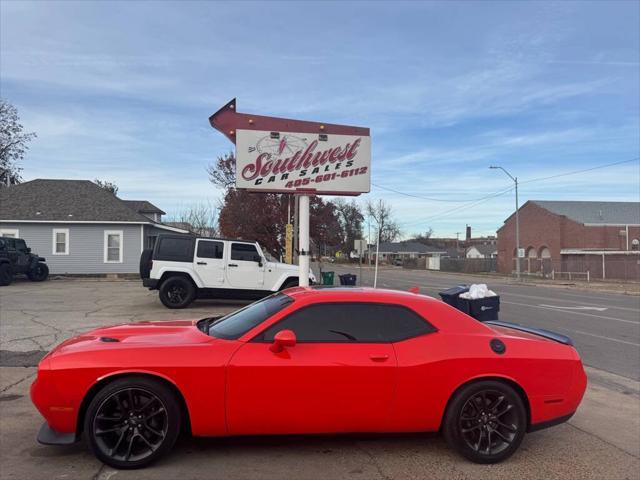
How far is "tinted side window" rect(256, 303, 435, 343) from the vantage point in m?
4.17

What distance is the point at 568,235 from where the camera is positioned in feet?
182

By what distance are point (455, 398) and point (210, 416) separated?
6.37ft

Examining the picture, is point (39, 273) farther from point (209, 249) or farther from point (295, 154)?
point (295, 154)

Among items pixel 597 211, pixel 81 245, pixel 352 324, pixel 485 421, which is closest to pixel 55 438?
pixel 352 324

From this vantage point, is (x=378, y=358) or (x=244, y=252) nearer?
(x=378, y=358)

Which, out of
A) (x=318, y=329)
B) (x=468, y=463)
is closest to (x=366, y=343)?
(x=318, y=329)

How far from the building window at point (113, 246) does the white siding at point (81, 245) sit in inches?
6.7

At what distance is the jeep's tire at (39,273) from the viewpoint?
24039 millimetres

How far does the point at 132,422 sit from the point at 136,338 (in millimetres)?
689

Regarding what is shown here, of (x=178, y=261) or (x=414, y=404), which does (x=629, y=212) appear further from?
(x=414, y=404)

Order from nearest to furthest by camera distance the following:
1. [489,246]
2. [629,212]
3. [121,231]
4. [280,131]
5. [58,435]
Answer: [58,435], [280,131], [121,231], [629,212], [489,246]

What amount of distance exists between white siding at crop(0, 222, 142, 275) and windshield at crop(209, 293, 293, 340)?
24.5 meters

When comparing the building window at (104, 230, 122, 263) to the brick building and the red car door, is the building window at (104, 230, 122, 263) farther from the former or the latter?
the brick building

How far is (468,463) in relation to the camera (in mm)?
A: 4109
